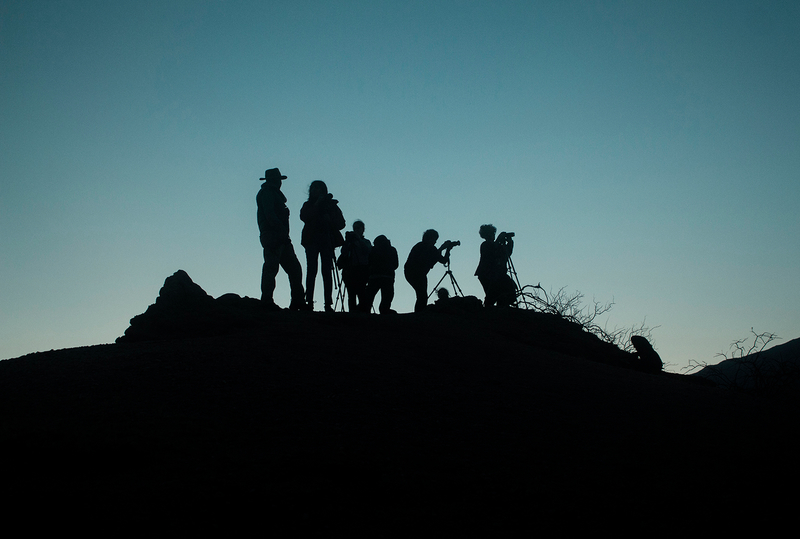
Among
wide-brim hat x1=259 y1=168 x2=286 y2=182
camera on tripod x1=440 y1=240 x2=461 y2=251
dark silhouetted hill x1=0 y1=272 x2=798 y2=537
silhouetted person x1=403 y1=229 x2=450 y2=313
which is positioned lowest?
dark silhouetted hill x1=0 y1=272 x2=798 y2=537

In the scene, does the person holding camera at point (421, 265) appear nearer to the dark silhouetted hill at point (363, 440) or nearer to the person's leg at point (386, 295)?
the person's leg at point (386, 295)

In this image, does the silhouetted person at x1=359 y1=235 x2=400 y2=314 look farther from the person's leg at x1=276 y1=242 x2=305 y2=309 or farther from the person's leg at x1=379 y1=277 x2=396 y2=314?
the person's leg at x1=276 y1=242 x2=305 y2=309

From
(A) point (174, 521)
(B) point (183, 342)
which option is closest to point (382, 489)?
(A) point (174, 521)

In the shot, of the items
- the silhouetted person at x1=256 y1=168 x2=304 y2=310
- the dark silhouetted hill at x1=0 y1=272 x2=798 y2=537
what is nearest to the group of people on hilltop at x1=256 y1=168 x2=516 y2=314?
the silhouetted person at x1=256 y1=168 x2=304 y2=310

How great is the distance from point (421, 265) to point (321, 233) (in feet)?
7.27

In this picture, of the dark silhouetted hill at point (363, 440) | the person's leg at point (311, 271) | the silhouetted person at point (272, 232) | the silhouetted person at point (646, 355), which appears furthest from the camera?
the person's leg at point (311, 271)

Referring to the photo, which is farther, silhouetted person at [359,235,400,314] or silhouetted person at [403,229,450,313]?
silhouetted person at [403,229,450,313]

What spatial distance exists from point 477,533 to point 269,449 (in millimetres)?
1467

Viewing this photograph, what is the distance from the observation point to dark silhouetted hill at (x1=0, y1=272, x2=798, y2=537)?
3.17 metres

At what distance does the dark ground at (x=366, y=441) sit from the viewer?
3.18 metres

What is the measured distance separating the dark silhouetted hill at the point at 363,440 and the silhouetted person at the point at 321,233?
2.22 m

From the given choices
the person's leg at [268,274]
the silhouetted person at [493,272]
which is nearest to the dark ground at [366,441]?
the person's leg at [268,274]

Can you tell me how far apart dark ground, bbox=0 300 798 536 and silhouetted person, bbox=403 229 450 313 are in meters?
4.07

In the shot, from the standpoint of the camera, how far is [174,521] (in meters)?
2.96
